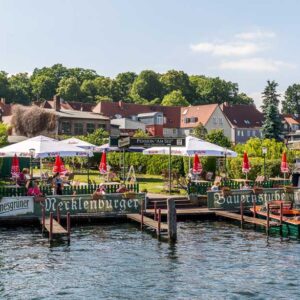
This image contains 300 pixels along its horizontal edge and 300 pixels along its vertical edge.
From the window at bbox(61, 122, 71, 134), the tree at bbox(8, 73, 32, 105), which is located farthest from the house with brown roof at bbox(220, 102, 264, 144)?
the tree at bbox(8, 73, 32, 105)

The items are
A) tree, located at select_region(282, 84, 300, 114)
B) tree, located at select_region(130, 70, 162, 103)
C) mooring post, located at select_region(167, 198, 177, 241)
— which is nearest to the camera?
mooring post, located at select_region(167, 198, 177, 241)

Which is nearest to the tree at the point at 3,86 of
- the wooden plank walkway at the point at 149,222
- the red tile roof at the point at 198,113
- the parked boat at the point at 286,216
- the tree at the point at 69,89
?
the tree at the point at 69,89

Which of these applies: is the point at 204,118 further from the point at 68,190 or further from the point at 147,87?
the point at 68,190

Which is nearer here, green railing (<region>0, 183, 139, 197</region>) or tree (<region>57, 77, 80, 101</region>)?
green railing (<region>0, 183, 139, 197</region>)

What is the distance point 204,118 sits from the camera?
107375mm

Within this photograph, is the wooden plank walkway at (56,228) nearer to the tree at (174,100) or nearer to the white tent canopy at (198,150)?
the white tent canopy at (198,150)

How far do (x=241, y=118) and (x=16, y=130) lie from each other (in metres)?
51.3

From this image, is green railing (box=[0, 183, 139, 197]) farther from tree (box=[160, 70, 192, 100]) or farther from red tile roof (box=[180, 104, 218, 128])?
tree (box=[160, 70, 192, 100])

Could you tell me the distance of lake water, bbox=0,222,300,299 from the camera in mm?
17391

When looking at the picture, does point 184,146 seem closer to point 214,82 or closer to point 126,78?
point 214,82

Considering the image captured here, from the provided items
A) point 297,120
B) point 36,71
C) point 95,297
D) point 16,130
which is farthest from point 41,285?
point 36,71

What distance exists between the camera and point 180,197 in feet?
108

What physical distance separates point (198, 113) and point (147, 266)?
90567 mm

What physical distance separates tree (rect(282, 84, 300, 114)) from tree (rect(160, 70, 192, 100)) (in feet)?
105
